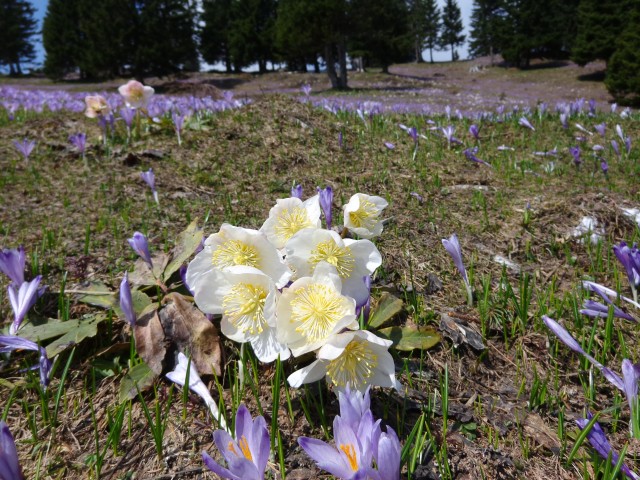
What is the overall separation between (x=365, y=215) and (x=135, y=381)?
101 centimetres

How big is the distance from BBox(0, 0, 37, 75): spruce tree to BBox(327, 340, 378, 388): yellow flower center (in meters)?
61.0

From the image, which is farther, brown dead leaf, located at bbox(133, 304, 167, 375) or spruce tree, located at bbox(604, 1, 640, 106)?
spruce tree, located at bbox(604, 1, 640, 106)

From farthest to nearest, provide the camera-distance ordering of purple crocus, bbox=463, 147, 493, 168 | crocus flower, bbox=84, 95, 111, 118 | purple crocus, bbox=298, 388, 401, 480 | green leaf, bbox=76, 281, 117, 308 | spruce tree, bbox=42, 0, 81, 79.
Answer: spruce tree, bbox=42, 0, 81, 79, crocus flower, bbox=84, 95, 111, 118, purple crocus, bbox=463, 147, 493, 168, green leaf, bbox=76, 281, 117, 308, purple crocus, bbox=298, 388, 401, 480

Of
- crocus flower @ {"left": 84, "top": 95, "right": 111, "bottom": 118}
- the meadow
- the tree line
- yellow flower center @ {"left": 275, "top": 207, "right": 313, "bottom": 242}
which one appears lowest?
the meadow

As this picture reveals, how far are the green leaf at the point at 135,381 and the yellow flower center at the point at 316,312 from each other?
66 centimetres

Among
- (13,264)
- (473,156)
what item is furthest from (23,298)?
(473,156)

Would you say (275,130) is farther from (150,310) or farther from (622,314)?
(622,314)

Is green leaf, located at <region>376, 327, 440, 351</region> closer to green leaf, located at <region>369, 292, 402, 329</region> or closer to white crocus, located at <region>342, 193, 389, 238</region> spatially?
green leaf, located at <region>369, 292, 402, 329</region>

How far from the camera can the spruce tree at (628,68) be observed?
18.1 metres

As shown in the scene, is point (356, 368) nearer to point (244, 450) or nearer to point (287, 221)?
point (244, 450)

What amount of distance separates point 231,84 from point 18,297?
3389 centimetres

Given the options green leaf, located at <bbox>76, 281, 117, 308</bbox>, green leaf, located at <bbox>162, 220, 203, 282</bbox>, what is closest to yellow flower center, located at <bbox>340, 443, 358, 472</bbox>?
green leaf, located at <bbox>162, 220, 203, 282</bbox>

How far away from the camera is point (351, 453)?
0.93 meters

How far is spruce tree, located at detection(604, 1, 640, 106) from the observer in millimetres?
18125
